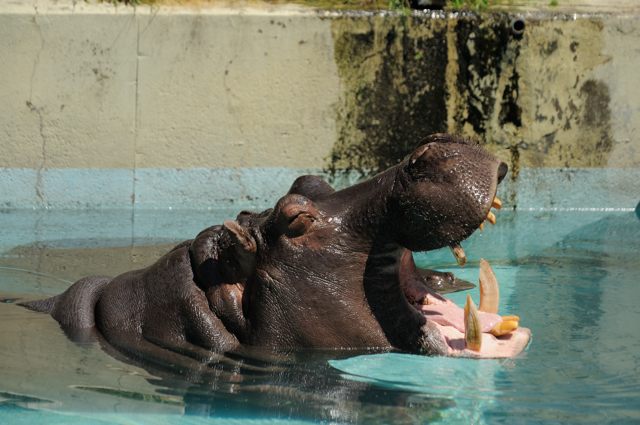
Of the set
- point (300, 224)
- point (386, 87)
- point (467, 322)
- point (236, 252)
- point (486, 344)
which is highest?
point (386, 87)

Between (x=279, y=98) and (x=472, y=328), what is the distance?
13.9 feet

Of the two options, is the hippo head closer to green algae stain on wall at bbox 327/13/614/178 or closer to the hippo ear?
the hippo ear

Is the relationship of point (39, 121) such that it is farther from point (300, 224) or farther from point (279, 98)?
point (300, 224)

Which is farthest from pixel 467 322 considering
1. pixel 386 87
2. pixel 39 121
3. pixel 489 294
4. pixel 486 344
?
pixel 39 121

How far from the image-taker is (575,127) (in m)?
7.82

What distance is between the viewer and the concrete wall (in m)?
7.61

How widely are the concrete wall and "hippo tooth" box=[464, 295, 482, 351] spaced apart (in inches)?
161

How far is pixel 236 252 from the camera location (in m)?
3.92

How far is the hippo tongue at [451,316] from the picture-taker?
3912 millimetres

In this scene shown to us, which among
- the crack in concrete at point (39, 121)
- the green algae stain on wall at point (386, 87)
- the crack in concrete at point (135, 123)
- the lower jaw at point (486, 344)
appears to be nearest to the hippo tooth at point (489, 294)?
the lower jaw at point (486, 344)

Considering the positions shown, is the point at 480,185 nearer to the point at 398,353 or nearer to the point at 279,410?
the point at 398,353

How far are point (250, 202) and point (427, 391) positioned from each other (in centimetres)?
431

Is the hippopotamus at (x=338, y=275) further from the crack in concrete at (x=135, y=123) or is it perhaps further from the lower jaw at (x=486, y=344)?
the crack in concrete at (x=135, y=123)

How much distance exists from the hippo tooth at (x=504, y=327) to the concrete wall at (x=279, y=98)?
3.97 meters
